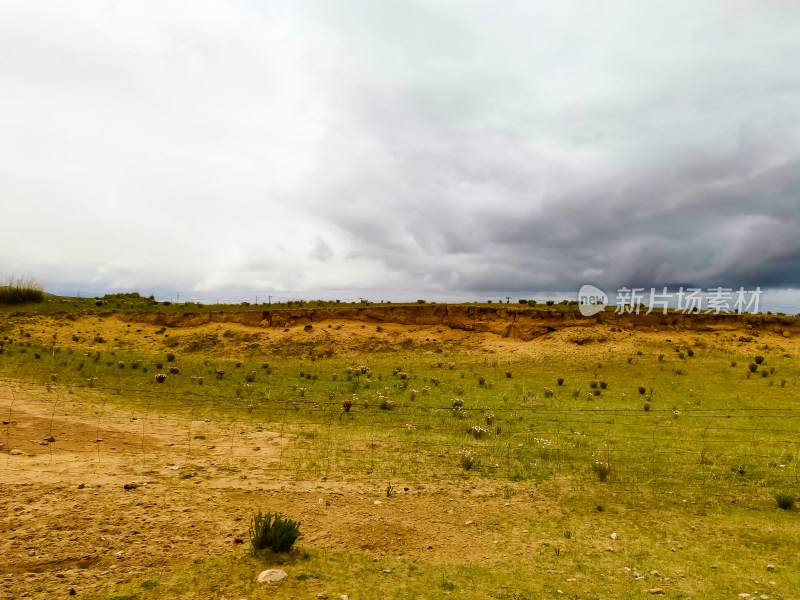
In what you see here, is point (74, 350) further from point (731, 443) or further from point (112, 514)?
point (731, 443)

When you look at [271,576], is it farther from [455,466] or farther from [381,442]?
[381,442]

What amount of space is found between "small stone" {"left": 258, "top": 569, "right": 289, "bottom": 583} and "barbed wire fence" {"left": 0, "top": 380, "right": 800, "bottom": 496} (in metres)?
4.33

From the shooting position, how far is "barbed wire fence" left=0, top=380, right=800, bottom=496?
39.7 feet

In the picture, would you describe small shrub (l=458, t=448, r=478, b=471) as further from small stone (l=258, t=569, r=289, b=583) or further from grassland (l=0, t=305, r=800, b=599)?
small stone (l=258, t=569, r=289, b=583)

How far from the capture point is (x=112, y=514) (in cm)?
885

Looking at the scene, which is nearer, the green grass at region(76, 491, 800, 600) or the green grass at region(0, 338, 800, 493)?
the green grass at region(76, 491, 800, 600)

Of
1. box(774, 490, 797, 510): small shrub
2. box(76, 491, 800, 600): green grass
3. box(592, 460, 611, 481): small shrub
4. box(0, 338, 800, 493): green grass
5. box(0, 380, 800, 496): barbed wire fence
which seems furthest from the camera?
box(0, 338, 800, 493): green grass

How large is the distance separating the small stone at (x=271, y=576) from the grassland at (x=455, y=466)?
0.16 metres

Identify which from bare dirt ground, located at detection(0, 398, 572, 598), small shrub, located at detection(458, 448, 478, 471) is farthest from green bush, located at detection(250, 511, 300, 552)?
small shrub, located at detection(458, 448, 478, 471)

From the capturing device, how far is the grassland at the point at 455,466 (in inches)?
299

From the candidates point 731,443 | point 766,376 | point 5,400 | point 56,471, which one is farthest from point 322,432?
point 766,376

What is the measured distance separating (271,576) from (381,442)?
8.28m

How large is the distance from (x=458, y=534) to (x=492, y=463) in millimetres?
4621

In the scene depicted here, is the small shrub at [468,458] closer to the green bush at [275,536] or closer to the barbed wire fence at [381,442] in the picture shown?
the barbed wire fence at [381,442]
